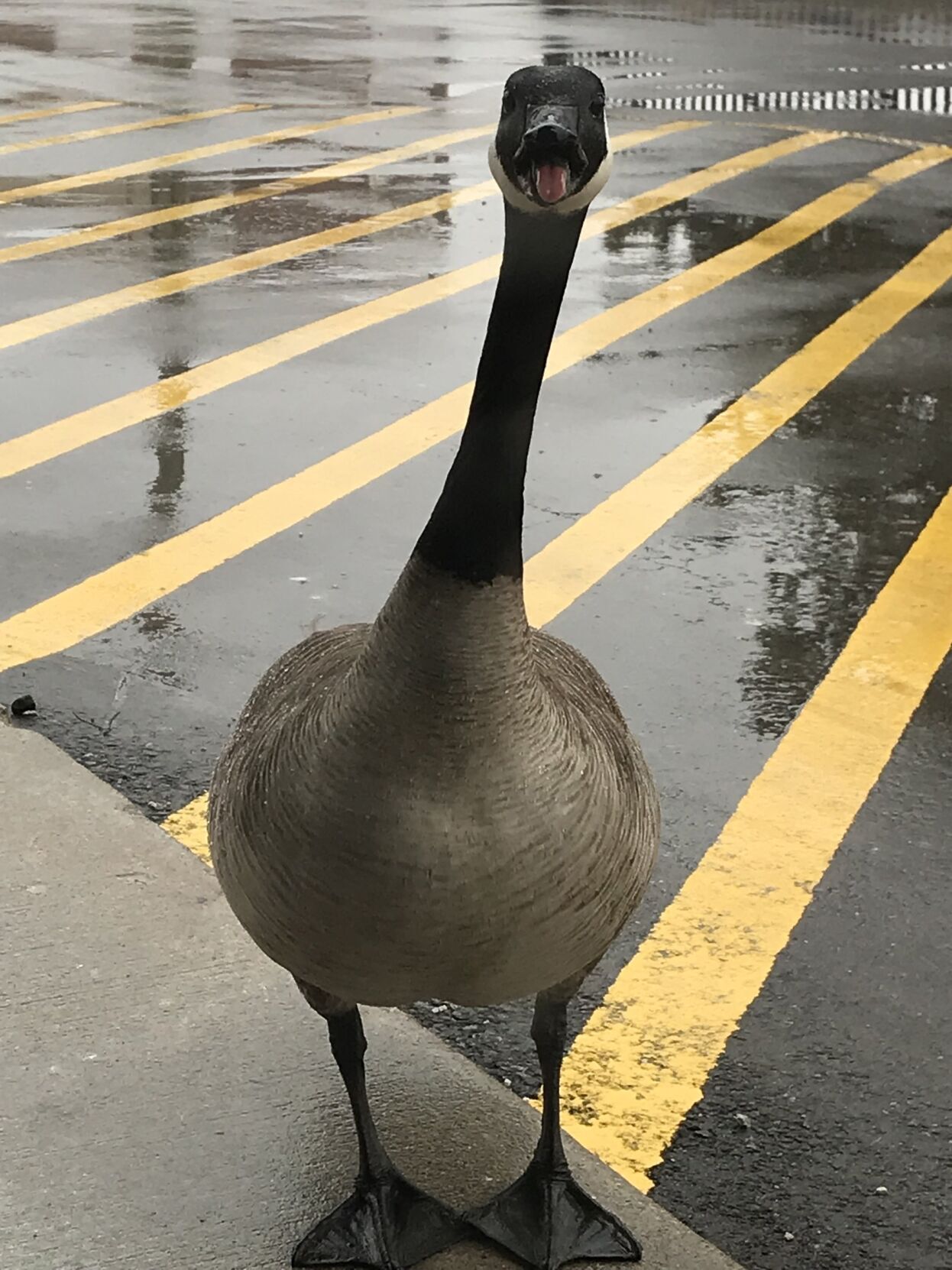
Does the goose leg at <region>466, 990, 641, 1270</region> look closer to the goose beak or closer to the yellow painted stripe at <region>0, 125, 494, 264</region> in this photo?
the goose beak

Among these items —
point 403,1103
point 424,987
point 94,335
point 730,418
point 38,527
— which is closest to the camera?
point 424,987

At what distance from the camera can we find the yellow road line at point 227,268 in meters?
8.23

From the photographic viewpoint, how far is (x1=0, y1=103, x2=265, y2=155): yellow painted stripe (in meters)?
12.4

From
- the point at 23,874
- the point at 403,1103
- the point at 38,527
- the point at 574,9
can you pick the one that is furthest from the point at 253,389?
the point at 574,9

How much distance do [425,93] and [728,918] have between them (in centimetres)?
1262

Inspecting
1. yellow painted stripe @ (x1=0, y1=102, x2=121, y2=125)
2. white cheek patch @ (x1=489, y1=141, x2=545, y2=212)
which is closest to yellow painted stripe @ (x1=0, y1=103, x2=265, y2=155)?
yellow painted stripe @ (x1=0, y1=102, x2=121, y2=125)

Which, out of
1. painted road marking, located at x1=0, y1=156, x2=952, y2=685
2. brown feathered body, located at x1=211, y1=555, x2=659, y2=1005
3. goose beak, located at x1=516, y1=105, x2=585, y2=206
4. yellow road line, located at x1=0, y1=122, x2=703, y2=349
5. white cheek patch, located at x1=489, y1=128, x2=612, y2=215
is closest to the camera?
goose beak, located at x1=516, y1=105, x2=585, y2=206

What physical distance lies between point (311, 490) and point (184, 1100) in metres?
3.48

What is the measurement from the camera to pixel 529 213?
7.49ft

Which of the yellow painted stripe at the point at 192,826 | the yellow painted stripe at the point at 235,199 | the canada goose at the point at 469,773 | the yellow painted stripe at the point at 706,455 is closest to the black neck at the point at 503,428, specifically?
the canada goose at the point at 469,773

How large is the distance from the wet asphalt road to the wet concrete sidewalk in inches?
8.0

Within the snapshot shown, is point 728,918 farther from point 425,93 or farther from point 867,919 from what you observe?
point 425,93

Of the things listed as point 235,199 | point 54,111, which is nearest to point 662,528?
point 235,199

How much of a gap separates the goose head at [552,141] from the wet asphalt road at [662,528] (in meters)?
1.80
